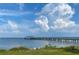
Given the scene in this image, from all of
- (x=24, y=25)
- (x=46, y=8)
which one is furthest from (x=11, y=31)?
(x=46, y=8)

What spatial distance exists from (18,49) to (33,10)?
1.16ft

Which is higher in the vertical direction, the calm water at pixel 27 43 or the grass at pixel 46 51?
the calm water at pixel 27 43

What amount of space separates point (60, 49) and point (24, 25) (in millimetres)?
365

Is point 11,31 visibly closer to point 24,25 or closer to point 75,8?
point 24,25

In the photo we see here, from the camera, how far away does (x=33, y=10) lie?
273cm

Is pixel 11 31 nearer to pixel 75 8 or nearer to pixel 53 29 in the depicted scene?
pixel 53 29

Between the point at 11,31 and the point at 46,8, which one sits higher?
the point at 46,8

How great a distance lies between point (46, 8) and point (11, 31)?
353 mm

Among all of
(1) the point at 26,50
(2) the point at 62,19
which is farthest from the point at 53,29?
(1) the point at 26,50

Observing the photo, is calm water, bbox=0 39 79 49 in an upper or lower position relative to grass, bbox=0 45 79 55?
upper

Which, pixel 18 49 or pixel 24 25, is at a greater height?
pixel 24 25
